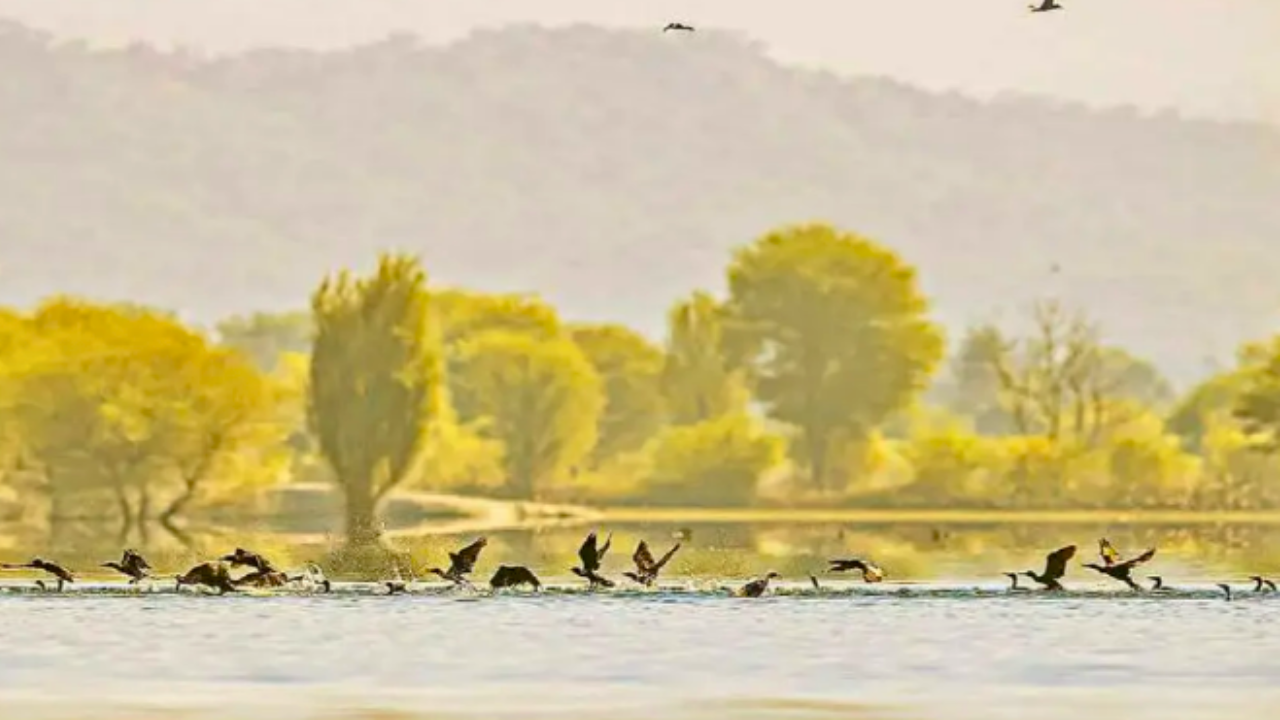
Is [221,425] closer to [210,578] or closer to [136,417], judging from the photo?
[136,417]

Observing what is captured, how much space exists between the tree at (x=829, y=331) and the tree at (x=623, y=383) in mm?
12610

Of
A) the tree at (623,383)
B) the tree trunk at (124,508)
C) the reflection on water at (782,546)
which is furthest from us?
the tree at (623,383)

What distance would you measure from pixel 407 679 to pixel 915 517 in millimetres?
81543

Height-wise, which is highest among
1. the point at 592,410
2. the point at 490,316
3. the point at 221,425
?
the point at 490,316

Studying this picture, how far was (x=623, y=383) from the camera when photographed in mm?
163500

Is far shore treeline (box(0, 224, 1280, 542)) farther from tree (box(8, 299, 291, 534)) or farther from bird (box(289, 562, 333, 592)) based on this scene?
Result: bird (box(289, 562, 333, 592))

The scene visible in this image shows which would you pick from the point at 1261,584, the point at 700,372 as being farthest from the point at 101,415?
the point at 1261,584

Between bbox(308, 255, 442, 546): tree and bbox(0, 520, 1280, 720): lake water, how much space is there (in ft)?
108

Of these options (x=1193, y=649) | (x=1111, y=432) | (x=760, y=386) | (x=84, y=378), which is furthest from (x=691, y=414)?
(x=1193, y=649)

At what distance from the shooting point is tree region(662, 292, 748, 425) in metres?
151

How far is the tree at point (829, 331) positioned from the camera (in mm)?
144000

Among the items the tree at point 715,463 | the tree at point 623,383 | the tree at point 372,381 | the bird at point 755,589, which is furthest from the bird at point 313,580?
the tree at point 623,383

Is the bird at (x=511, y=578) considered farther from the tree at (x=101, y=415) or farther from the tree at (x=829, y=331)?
the tree at (x=829, y=331)

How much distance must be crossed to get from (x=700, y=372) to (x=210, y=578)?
9955 cm
